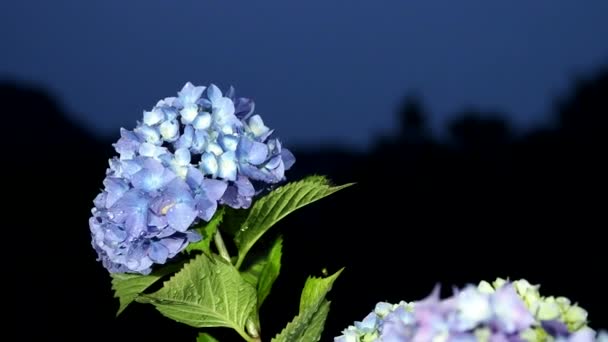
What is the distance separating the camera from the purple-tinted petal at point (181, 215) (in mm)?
504

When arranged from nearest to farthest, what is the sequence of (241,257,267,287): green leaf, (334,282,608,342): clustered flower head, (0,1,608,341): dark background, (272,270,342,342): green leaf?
(334,282,608,342): clustered flower head, (272,270,342,342): green leaf, (241,257,267,287): green leaf, (0,1,608,341): dark background

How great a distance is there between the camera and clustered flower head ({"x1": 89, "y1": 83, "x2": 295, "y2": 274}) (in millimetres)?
508

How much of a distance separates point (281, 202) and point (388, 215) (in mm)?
1059

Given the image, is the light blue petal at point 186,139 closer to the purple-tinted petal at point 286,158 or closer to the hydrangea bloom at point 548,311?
the purple-tinted petal at point 286,158

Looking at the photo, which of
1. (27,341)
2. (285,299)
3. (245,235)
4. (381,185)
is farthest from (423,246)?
(245,235)

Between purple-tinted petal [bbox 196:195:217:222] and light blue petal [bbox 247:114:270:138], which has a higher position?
light blue petal [bbox 247:114:270:138]

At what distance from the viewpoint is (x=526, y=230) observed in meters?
1.60

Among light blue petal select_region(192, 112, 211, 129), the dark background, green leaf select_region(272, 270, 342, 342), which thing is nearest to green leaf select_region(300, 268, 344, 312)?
green leaf select_region(272, 270, 342, 342)

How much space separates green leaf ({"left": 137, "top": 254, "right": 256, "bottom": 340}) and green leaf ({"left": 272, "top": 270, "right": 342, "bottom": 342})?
0.11ft

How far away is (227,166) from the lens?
0.52 metres

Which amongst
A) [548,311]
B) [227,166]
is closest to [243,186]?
[227,166]

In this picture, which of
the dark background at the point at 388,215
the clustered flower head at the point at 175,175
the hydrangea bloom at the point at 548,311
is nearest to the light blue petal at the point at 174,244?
the clustered flower head at the point at 175,175

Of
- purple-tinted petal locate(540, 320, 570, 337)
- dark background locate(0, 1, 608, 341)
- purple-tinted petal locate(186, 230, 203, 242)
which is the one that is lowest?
dark background locate(0, 1, 608, 341)

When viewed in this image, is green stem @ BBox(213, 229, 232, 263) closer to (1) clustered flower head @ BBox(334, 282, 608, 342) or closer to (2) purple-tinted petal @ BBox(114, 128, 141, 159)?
(2) purple-tinted petal @ BBox(114, 128, 141, 159)
